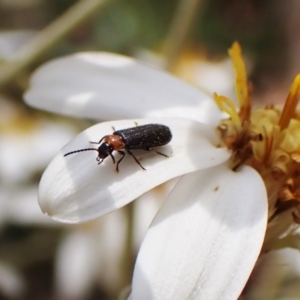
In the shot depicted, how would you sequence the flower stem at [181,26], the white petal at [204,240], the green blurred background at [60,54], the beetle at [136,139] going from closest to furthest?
the white petal at [204,240]
the beetle at [136,139]
the flower stem at [181,26]
the green blurred background at [60,54]

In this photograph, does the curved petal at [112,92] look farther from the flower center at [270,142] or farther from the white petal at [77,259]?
the white petal at [77,259]

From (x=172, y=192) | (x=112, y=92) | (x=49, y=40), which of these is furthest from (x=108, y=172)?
(x=49, y=40)

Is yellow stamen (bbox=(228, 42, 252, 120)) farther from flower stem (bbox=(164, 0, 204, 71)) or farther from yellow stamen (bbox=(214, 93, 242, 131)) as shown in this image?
flower stem (bbox=(164, 0, 204, 71))

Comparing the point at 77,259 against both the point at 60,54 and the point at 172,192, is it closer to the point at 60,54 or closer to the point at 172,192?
the point at 60,54

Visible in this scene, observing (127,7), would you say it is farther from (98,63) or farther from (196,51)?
(98,63)

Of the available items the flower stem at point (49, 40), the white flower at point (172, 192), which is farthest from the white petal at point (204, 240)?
the flower stem at point (49, 40)

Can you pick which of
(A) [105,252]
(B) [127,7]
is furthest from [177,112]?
(B) [127,7]

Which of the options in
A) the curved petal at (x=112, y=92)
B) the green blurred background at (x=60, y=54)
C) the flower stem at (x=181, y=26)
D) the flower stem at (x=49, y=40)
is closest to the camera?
the curved petal at (x=112, y=92)
